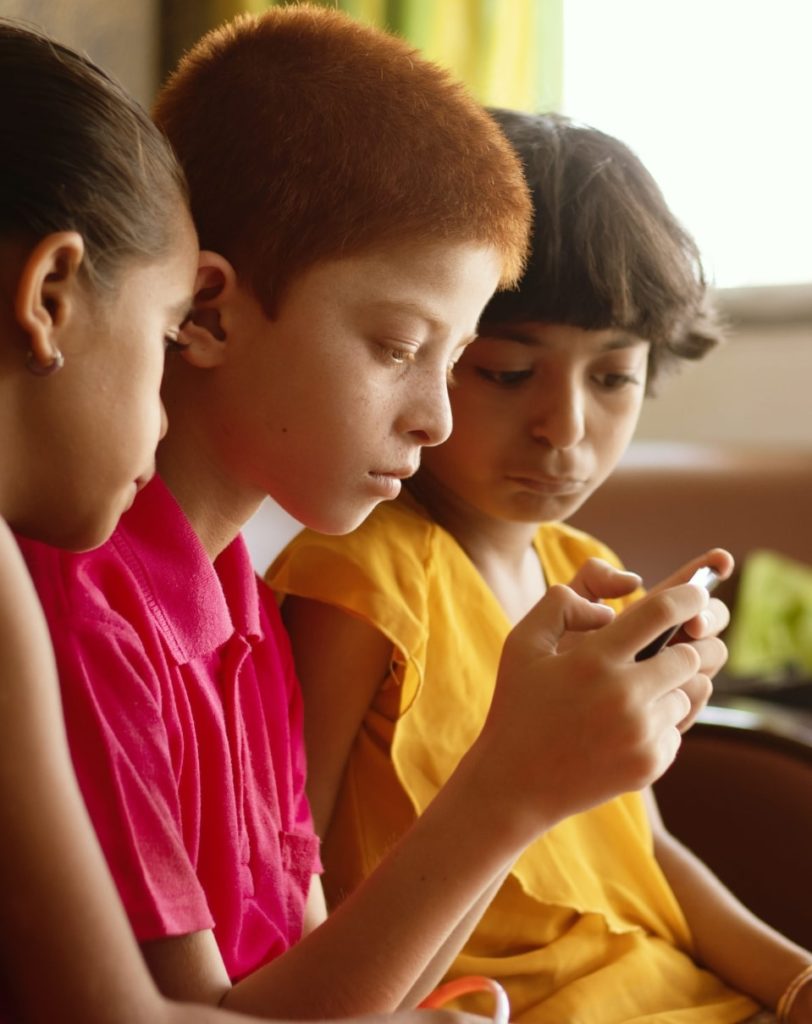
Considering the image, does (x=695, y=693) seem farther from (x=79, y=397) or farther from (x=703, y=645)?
(x=79, y=397)

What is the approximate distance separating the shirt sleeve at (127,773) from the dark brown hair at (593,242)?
0.52m

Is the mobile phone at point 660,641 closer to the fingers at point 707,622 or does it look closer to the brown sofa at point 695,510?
the fingers at point 707,622

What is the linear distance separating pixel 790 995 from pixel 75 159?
871 mm

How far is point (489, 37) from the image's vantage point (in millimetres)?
2488

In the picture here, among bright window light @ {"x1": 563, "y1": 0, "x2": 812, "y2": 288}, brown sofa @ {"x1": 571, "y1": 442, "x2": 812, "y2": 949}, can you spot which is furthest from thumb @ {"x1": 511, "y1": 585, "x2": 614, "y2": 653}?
bright window light @ {"x1": 563, "y1": 0, "x2": 812, "y2": 288}

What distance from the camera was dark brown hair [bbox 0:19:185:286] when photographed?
0.66 m

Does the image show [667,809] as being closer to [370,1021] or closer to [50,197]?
[370,1021]

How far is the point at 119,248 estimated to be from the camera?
2.27 ft

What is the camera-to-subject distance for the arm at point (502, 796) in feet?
2.43

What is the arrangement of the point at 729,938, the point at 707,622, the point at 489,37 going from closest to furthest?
the point at 707,622, the point at 729,938, the point at 489,37

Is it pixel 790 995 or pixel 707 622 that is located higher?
pixel 707 622

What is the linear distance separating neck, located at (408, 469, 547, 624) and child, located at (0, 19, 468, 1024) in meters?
0.49

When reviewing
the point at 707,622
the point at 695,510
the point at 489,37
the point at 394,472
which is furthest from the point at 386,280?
the point at 489,37

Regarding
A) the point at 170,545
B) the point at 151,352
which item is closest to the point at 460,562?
the point at 170,545
